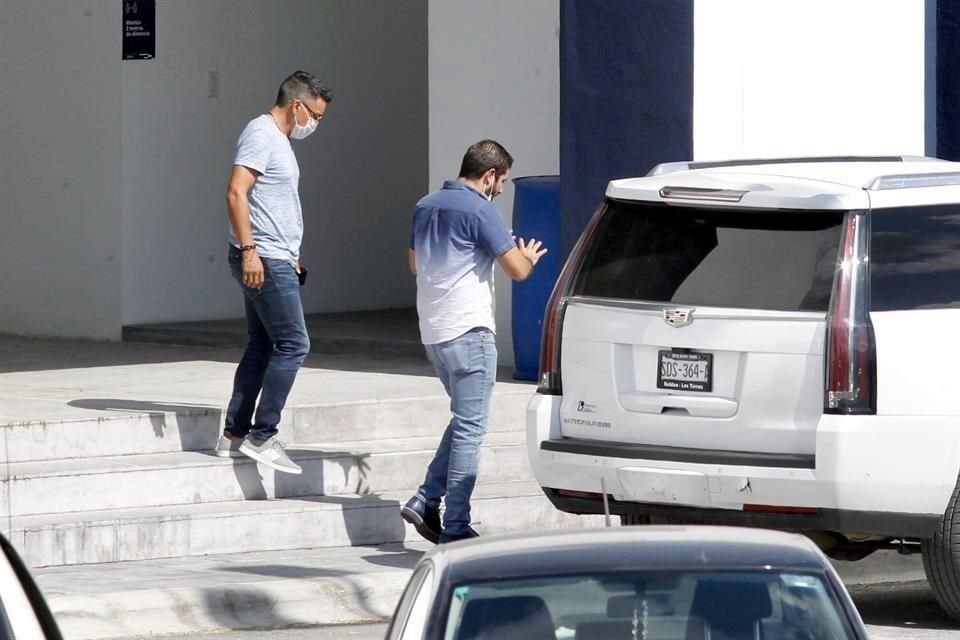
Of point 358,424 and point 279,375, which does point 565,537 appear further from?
point 358,424

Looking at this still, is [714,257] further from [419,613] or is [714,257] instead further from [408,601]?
[419,613]

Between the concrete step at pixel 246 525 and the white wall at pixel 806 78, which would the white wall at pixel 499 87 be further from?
the concrete step at pixel 246 525

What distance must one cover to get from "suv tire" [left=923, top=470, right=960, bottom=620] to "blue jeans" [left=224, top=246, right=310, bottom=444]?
10.9 feet

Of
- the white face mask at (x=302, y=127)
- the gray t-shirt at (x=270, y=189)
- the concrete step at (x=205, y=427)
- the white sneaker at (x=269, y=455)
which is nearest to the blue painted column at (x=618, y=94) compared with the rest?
the concrete step at (x=205, y=427)

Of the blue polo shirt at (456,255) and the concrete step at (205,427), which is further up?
the blue polo shirt at (456,255)

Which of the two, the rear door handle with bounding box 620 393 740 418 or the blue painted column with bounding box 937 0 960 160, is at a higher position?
the blue painted column with bounding box 937 0 960 160

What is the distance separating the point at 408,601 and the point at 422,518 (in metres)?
4.74

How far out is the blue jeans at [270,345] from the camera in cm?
950

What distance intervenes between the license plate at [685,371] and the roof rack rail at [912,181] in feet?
3.05

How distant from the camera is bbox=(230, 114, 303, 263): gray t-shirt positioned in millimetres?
9453

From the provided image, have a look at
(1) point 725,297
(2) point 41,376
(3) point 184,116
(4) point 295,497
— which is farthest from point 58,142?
(1) point 725,297

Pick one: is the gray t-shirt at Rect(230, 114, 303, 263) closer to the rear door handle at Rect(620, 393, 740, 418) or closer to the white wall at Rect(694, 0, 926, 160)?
the rear door handle at Rect(620, 393, 740, 418)

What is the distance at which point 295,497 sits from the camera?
9.94 m

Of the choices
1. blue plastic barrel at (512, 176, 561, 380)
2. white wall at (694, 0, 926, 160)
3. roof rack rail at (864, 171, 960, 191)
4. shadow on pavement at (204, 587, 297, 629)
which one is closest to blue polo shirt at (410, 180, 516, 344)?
shadow on pavement at (204, 587, 297, 629)
